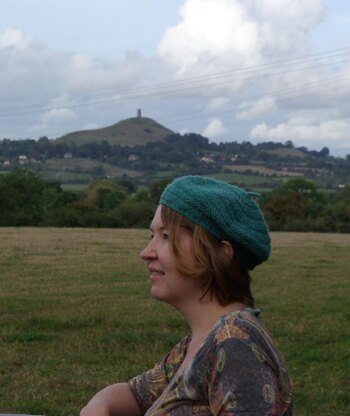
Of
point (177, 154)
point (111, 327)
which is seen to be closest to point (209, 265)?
point (111, 327)

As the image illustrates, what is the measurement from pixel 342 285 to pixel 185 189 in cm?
1287

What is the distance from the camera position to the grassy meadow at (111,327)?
23.4ft

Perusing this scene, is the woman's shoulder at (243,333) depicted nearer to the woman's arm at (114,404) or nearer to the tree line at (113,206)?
the woman's arm at (114,404)

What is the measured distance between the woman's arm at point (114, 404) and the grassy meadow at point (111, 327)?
3655 mm

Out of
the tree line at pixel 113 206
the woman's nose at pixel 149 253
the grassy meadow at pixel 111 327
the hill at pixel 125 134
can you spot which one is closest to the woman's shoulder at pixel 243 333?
the woman's nose at pixel 149 253

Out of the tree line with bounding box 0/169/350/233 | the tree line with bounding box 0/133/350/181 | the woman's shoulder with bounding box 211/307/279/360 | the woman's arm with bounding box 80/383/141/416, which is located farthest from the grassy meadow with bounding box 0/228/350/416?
the tree line with bounding box 0/133/350/181

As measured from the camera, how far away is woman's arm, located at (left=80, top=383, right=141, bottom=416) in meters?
2.77

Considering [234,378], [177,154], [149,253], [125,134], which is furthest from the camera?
[125,134]

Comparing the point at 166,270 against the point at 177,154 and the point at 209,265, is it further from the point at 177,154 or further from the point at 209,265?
the point at 177,154

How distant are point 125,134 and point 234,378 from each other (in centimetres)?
12669

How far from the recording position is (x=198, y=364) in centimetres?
232

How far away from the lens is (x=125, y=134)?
128250 mm

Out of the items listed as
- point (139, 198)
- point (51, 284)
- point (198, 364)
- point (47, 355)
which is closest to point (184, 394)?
point (198, 364)

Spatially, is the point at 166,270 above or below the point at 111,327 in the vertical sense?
above
